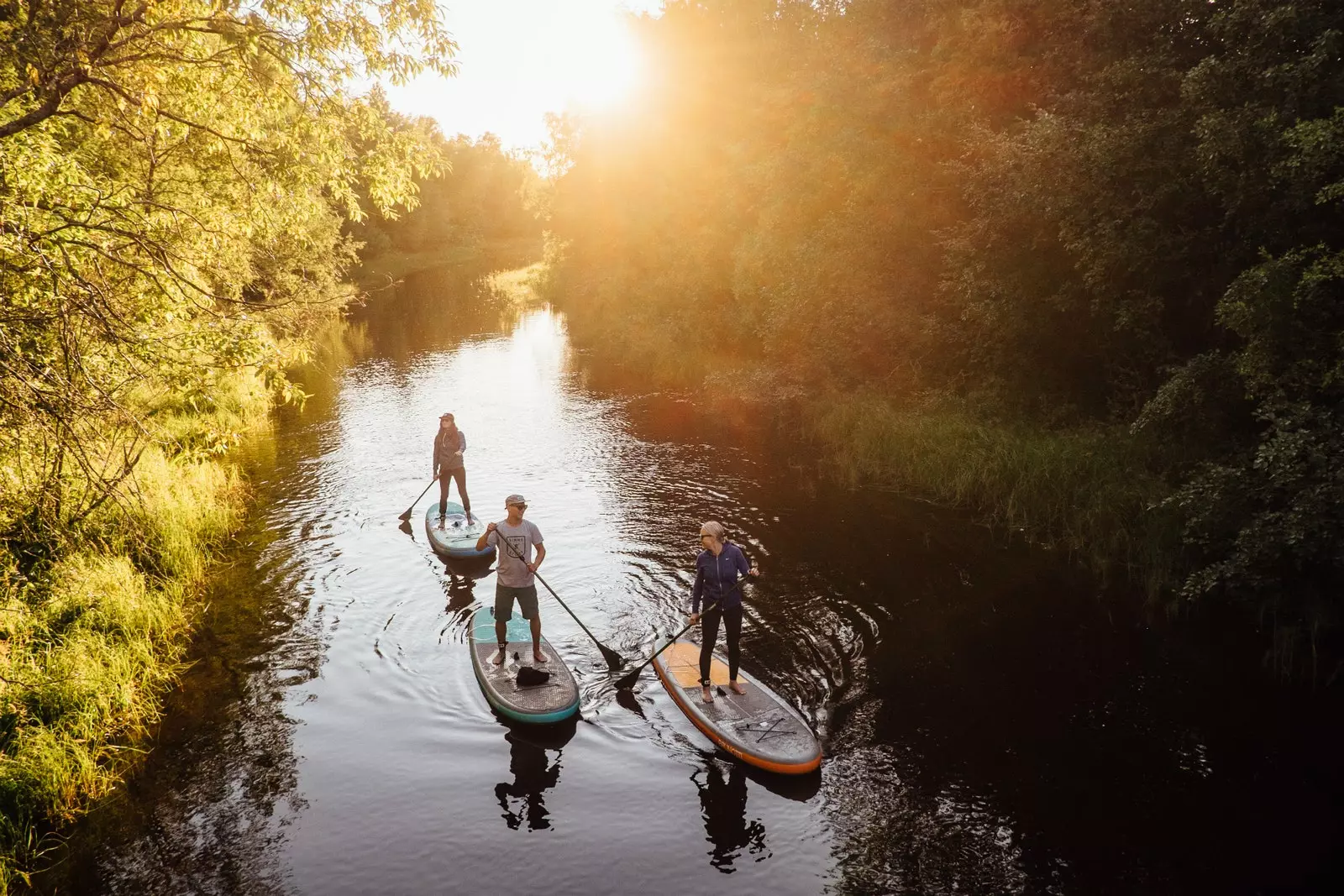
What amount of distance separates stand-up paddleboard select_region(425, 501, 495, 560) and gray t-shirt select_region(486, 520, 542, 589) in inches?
157

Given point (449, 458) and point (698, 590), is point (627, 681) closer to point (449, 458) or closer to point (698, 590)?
point (698, 590)

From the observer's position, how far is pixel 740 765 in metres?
9.70

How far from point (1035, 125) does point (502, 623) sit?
1345 centimetres

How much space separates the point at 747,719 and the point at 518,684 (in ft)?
10.3

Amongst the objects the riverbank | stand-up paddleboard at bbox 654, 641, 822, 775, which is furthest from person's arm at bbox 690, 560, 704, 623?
the riverbank

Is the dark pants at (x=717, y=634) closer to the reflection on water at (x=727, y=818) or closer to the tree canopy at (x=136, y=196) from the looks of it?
the reflection on water at (x=727, y=818)

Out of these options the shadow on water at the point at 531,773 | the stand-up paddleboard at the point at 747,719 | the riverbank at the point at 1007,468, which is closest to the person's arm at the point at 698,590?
the stand-up paddleboard at the point at 747,719

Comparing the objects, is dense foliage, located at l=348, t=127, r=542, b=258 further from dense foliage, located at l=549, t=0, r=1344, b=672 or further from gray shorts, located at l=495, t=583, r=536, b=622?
gray shorts, located at l=495, t=583, r=536, b=622

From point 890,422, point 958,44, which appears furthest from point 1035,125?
point 890,422

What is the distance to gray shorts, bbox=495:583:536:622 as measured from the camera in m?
11.2

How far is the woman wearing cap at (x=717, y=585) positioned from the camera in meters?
10.2

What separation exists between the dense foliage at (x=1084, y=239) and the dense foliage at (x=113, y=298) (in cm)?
1182

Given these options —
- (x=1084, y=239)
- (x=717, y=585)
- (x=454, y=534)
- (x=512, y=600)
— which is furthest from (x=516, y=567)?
(x=1084, y=239)

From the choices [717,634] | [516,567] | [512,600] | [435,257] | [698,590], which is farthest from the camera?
[435,257]
